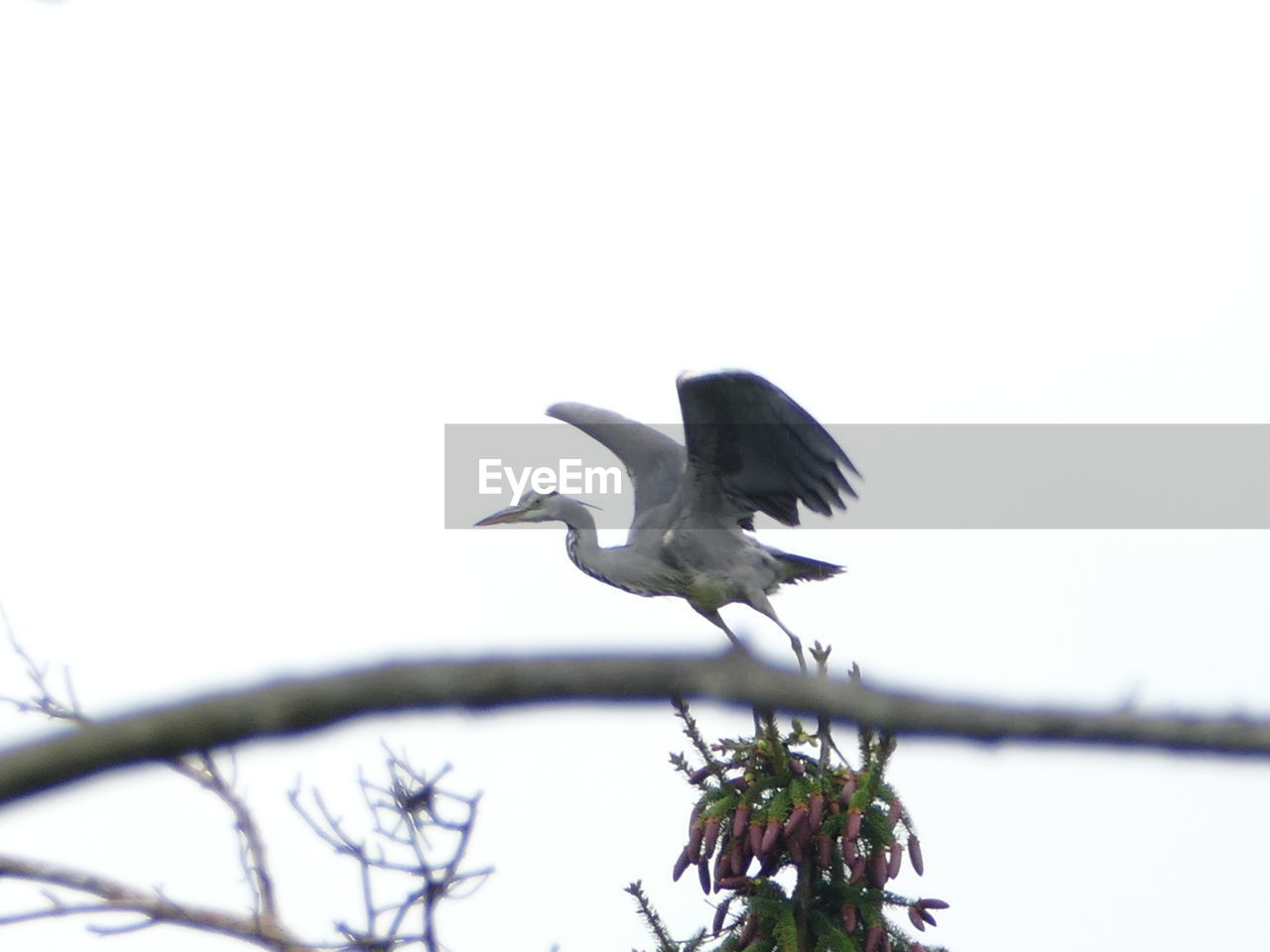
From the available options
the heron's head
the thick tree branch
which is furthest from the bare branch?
the heron's head

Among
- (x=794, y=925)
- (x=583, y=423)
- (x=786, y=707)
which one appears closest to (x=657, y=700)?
(x=786, y=707)

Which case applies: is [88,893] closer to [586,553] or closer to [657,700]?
[657,700]

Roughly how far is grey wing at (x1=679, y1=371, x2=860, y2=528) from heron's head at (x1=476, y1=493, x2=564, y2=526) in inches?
49.3

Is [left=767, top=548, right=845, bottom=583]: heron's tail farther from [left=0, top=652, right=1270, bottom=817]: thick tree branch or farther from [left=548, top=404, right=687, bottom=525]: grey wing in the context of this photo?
[left=0, top=652, right=1270, bottom=817]: thick tree branch

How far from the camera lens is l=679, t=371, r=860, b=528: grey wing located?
838cm

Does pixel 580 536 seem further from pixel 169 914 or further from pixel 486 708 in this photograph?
pixel 486 708

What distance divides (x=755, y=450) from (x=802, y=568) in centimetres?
128

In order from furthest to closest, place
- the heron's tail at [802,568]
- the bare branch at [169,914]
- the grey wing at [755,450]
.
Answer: the heron's tail at [802,568]
the grey wing at [755,450]
the bare branch at [169,914]

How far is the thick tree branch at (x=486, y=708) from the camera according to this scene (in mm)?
858

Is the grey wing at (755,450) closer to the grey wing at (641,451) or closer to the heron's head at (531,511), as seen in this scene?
Answer: the grey wing at (641,451)

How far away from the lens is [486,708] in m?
0.90

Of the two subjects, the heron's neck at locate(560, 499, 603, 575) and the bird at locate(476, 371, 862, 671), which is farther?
the heron's neck at locate(560, 499, 603, 575)

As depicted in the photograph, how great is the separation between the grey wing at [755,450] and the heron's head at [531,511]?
1.25 metres

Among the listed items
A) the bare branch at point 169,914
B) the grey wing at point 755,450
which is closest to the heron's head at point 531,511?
the grey wing at point 755,450
